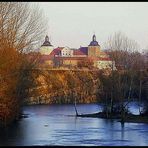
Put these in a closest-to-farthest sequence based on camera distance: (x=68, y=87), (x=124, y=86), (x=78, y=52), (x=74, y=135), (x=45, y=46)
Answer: (x=74, y=135) → (x=124, y=86) → (x=68, y=87) → (x=45, y=46) → (x=78, y=52)

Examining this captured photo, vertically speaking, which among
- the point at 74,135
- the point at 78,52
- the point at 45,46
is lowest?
the point at 74,135

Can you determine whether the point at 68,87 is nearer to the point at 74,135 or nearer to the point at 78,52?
the point at 74,135

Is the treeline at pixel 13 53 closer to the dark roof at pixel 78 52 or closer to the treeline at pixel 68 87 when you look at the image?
the treeline at pixel 68 87

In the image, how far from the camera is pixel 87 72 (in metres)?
42.7

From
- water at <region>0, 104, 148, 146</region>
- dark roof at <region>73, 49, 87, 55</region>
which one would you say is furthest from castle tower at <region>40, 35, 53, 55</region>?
dark roof at <region>73, 49, 87, 55</region>

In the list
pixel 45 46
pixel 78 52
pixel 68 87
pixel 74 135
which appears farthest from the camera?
pixel 78 52

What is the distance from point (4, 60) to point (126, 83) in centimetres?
1106

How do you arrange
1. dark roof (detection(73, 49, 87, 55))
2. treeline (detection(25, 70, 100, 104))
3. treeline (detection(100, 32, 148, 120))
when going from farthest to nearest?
dark roof (detection(73, 49, 87, 55)) < treeline (detection(25, 70, 100, 104)) < treeline (detection(100, 32, 148, 120))

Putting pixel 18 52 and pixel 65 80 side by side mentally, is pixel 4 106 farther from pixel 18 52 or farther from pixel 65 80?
pixel 65 80

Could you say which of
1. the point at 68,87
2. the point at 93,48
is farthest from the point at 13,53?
the point at 93,48

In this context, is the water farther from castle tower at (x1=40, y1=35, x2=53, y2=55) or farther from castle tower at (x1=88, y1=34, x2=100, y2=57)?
castle tower at (x1=88, y1=34, x2=100, y2=57)

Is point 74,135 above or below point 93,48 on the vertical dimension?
below

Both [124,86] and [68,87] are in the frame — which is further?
[68,87]

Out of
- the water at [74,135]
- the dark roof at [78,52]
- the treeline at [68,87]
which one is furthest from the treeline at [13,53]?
the dark roof at [78,52]
